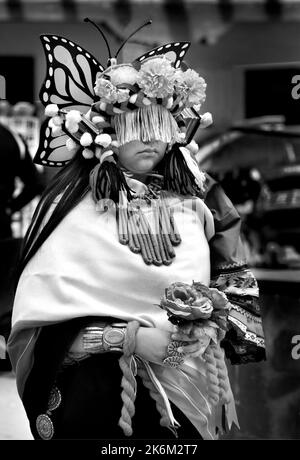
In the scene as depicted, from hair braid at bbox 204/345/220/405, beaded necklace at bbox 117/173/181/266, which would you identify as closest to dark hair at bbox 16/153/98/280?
beaded necklace at bbox 117/173/181/266

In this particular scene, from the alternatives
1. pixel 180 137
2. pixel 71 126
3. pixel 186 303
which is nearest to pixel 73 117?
pixel 71 126

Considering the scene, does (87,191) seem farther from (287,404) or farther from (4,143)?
(287,404)

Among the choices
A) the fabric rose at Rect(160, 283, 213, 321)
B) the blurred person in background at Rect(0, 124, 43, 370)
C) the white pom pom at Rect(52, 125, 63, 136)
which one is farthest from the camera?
the blurred person in background at Rect(0, 124, 43, 370)

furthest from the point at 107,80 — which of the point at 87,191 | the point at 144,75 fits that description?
the point at 87,191

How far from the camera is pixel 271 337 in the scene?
2213 millimetres

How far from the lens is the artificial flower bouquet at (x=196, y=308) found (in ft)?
5.27

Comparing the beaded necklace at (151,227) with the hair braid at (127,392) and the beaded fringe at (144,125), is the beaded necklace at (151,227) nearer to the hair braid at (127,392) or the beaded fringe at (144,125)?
the beaded fringe at (144,125)

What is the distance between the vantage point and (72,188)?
1793mm

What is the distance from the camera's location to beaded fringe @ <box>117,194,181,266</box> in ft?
5.71

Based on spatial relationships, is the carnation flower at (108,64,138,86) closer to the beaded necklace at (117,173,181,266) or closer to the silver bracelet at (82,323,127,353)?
the beaded necklace at (117,173,181,266)

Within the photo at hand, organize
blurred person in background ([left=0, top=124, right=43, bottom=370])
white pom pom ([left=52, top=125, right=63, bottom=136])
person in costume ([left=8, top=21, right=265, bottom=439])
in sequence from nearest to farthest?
person in costume ([left=8, top=21, right=265, bottom=439])
white pom pom ([left=52, top=125, right=63, bottom=136])
blurred person in background ([left=0, top=124, right=43, bottom=370])

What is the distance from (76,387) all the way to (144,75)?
0.68 m

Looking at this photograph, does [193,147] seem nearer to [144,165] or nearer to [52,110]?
[144,165]

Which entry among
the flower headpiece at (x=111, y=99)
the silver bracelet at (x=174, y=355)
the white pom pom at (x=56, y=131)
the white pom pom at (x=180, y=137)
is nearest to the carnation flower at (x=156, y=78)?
the flower headpiece at (x=111, y=99)
